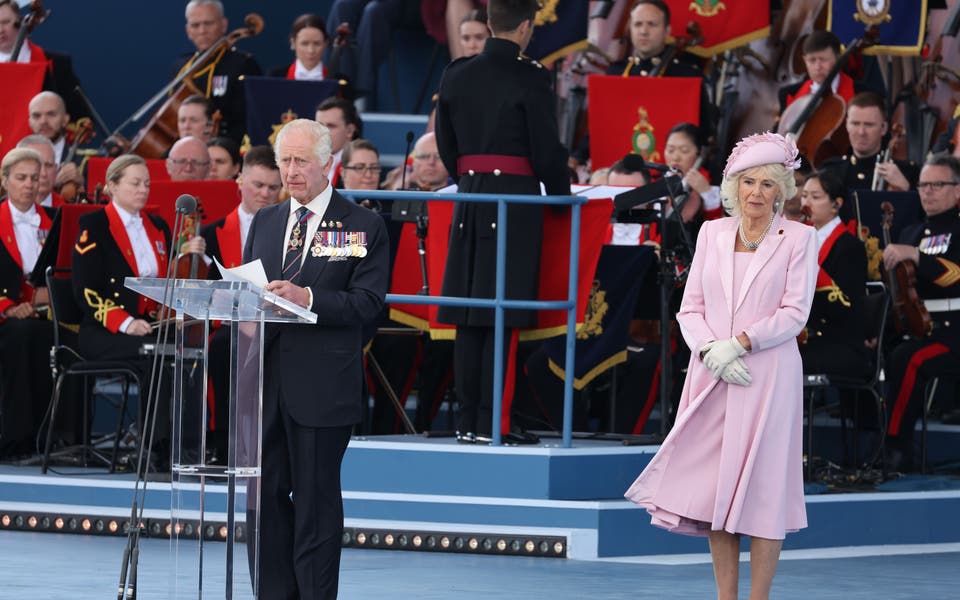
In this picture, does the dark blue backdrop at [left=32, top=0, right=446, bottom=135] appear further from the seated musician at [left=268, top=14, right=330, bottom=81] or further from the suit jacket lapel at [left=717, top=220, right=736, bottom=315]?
the suit jacket lapel at [left=717, top=220, right=736, bottom=315]

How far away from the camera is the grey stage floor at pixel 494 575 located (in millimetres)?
6461

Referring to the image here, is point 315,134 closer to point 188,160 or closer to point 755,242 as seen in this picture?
point 755,242

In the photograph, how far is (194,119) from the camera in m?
10.6

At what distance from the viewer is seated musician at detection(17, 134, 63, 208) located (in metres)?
9.71

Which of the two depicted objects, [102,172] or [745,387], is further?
[102,172]

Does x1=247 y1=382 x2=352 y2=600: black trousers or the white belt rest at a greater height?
the white belt

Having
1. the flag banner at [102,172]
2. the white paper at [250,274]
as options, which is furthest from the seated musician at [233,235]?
the white paper at [250,274]

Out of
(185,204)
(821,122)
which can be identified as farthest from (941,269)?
(185,204)

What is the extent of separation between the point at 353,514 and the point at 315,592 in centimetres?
A: 242

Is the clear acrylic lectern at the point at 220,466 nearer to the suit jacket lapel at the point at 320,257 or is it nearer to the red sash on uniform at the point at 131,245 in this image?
the suit jacket lapel at the point at 320,257

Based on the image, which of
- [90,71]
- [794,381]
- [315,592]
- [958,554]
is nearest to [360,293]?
[315,592]

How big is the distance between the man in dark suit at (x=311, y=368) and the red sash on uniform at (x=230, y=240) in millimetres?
3386

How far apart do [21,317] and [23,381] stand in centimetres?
32

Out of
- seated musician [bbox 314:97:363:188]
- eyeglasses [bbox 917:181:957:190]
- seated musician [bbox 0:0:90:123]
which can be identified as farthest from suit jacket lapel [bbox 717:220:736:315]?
seated musician [bbox 0:0:90:123]
